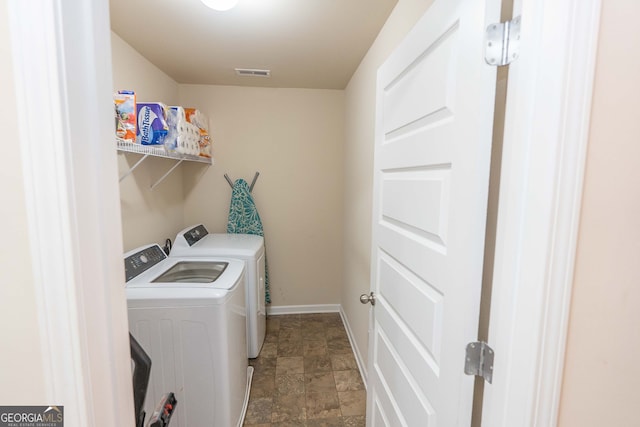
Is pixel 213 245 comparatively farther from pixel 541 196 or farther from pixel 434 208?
pixel 541 196

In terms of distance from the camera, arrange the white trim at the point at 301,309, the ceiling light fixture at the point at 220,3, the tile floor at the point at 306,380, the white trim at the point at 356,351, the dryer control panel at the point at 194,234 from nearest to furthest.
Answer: the ceiling light fixture at the point at 220,3, the tile floor at the point at 306,380, the white trim at the point at 356,351, the dryer control panel at the point at 194,234, the white trim at the point at 301,309

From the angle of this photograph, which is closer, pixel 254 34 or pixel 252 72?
pixel 254 34

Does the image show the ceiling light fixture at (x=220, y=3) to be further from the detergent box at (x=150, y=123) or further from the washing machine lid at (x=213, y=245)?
the washing machine lid at (x=213, y=245)

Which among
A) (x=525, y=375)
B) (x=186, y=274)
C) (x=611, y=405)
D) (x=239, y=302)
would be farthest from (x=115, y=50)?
(x=611, y=405)

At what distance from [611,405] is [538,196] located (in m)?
0.39

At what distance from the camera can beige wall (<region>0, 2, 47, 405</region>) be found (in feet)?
1.46

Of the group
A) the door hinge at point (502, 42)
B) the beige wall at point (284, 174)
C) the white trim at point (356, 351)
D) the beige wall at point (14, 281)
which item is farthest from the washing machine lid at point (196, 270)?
the door hinge at point (502, 42)

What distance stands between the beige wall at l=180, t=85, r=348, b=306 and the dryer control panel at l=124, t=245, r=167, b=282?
0.98 m

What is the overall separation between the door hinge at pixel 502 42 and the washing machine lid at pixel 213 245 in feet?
6.47

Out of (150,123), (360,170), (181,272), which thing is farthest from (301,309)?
(150,123)

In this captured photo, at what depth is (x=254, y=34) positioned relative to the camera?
5.92 feet

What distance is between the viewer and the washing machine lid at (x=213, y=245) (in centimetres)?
223

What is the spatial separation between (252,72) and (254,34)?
676mm

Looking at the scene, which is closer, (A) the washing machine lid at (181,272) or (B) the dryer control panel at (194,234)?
Answer: (A) the washing machine lid at (181,272)
